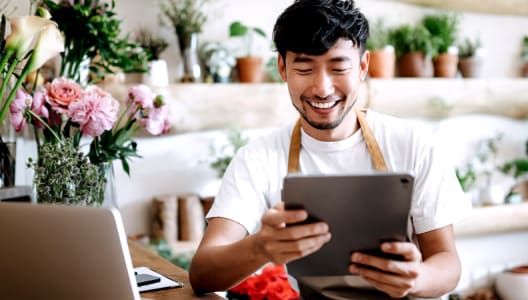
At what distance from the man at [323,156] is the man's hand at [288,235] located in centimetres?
10

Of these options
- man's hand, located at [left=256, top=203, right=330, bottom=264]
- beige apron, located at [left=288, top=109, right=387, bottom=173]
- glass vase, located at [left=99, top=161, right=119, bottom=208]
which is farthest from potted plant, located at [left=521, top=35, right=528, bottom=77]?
man's hand, located at [left=256, top=203, right=330, bottom=264]

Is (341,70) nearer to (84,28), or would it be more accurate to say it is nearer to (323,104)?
(323,104)

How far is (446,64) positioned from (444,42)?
5.3 inches

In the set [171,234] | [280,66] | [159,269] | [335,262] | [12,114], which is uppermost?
[280,66]

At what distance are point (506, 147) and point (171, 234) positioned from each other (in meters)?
2.47

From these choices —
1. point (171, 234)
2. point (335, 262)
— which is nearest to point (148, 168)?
point (171, 234)

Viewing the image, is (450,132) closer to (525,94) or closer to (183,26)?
(525,94)

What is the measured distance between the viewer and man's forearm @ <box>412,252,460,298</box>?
139 centimetres

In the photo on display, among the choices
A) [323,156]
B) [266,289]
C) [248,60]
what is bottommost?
[266,289]

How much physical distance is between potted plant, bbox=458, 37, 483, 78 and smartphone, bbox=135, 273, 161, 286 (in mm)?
2945

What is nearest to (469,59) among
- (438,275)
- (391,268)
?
(438,275)

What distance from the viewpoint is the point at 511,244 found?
4.30 metres

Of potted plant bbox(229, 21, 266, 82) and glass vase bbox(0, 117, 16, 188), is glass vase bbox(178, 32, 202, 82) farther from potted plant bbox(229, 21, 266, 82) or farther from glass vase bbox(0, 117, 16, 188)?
glass vase bbox(0, 117, 16, 188)

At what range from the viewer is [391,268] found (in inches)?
48.2
